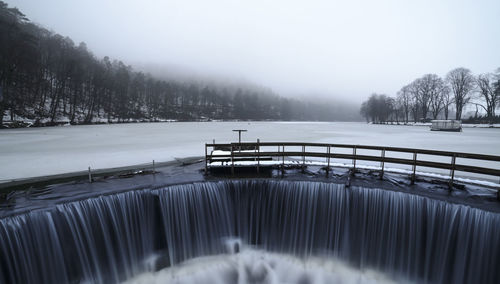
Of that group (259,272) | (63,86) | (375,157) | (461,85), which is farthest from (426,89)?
(63,86)

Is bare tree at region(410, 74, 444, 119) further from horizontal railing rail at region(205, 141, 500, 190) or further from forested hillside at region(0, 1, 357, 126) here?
Answer: forested hillside at region(0, 1, 357, 126)

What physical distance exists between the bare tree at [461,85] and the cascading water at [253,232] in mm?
82514

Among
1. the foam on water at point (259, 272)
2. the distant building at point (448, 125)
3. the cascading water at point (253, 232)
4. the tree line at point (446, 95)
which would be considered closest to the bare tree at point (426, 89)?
the tree line at point (446, 95)

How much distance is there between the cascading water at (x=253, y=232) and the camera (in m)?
6.10

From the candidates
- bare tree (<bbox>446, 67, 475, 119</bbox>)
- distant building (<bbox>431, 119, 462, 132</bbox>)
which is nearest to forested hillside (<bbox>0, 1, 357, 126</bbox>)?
distant building (<bbox>431, 119, 462, 132</bbox>)

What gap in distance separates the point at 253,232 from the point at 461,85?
282ft

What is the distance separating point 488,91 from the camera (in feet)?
200

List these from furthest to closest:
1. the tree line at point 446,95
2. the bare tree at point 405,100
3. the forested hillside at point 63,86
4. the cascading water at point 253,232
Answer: the bare tree at point 405,100 → the tree line at point 446,95 → the forested hillside at point 63,86 → the cascading water at point 253,232

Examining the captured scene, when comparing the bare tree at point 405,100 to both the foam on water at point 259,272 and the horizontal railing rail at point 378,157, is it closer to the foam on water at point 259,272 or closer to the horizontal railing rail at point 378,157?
the horizontal railing rail at point 378,157

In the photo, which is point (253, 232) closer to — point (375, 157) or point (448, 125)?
point (375, 157)

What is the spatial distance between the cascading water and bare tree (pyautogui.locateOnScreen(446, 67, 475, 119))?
82514mm

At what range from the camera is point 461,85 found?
215 ft

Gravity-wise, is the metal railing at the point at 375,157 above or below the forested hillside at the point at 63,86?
below

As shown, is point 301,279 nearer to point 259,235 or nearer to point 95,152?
point 259,235
